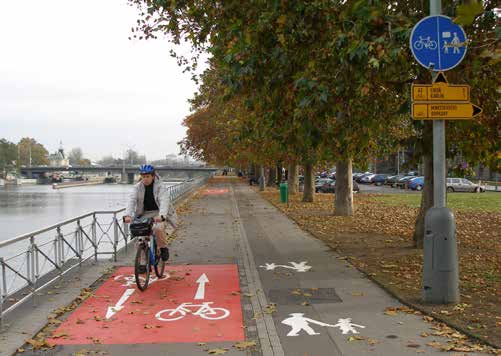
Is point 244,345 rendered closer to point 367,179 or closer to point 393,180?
point 393,180

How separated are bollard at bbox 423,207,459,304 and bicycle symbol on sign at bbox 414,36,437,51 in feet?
6.41

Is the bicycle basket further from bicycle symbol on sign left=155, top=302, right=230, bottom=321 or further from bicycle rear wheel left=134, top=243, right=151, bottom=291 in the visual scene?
bicycle symbol on sign left=155, top=302, right=230, bottom=321

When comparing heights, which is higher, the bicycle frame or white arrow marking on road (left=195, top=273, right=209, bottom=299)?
the bicycle frame

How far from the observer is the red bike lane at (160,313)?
6.00m

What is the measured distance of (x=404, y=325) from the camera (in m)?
6.27

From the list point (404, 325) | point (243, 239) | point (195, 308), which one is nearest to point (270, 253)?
point (243, 239)

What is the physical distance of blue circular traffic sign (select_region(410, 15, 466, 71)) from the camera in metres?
6.82

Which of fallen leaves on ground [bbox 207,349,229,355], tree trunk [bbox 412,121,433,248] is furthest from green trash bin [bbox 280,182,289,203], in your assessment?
fallen leaves on ground [bbox 207,349,229,355]

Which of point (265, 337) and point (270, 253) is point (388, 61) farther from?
point (270, 253)

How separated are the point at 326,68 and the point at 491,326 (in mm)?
4727

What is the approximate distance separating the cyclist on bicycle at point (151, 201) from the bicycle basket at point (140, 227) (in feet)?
0.63

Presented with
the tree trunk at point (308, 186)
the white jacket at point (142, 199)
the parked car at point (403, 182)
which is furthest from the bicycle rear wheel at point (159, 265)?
the parked car at point (403, 182)

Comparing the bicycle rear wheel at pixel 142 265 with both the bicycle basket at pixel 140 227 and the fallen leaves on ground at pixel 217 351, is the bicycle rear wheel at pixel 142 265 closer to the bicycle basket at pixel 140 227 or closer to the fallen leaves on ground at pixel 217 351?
the bicycle basket at pixel 140 227

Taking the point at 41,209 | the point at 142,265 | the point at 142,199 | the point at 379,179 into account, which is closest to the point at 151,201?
the point at 142,199
